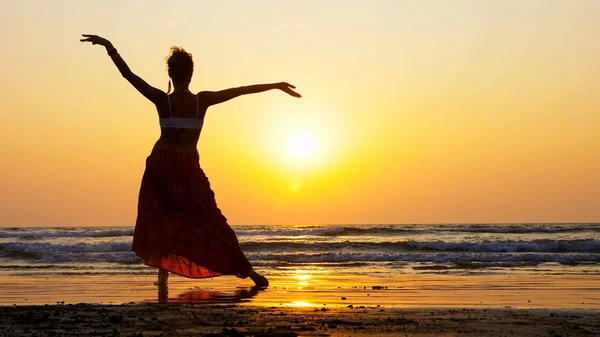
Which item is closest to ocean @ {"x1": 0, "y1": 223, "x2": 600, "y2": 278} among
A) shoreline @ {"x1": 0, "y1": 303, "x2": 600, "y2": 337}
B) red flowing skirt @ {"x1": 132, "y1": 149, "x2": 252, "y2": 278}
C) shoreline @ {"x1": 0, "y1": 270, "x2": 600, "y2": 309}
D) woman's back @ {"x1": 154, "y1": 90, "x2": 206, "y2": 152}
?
shoreline @ {"x1": 0, "y1": 270, "x2": 600, "y2": 309}

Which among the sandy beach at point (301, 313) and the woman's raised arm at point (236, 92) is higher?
the woman's raised arm at point (236, 92)

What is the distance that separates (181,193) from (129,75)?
1.10 metres

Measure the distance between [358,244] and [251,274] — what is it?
60.1ft

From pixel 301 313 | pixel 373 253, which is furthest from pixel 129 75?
pixel 373 253

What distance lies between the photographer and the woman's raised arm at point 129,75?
643 centimetres

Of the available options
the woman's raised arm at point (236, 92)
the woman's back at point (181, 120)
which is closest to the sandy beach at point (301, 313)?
the woman's back at point (181, 120)

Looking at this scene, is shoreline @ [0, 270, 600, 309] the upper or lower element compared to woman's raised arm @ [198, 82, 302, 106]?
lower

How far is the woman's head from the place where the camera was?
276 inches

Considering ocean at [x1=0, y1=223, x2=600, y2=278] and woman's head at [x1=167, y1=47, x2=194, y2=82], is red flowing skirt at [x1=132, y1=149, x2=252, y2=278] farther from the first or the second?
ocean at [x1=0, y1=223, x2=600, y2=278]

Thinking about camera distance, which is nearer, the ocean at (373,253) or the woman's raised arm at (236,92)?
the woman's raised arm at (236,92)

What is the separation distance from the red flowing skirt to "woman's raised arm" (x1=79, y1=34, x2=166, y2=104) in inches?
19.3

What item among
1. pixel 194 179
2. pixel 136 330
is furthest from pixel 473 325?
pixel 194 179

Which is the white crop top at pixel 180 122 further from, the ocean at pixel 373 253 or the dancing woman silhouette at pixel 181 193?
the ocean at pixel 373 253

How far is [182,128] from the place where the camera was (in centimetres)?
699
